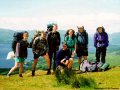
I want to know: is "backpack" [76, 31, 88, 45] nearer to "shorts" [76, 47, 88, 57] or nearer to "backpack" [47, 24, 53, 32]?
"shorts" [76, 47, 88, 57]

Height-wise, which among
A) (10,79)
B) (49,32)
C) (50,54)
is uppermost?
(49,32)

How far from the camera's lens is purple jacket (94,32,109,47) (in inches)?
830

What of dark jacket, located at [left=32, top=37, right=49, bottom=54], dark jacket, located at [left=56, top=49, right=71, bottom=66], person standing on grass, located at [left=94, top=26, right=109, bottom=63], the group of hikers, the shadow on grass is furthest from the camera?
person standing on grass, located at [left=94, top=26, right=109, bottom=63]

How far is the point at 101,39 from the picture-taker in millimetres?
21172

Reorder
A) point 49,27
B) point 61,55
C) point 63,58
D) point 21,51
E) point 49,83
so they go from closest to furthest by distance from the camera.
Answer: point 49,83, point 61,55, point 63,58, point 21,51, point 49,27

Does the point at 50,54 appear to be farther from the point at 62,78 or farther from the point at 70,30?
the point at 62,78

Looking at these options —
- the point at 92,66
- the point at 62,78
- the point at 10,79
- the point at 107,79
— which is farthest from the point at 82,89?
the point at 92,66

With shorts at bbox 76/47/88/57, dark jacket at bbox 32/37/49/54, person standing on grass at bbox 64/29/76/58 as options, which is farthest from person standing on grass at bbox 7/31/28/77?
shorts at bbox 76/47/88/57

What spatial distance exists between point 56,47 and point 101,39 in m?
3.25

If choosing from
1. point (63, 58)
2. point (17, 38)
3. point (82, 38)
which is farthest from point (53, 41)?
point (17, 38)

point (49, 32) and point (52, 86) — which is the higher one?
point (49, 32)

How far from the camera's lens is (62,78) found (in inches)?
590

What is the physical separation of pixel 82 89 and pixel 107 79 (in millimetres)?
3742

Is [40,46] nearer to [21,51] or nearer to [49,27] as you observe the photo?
[21,51]
